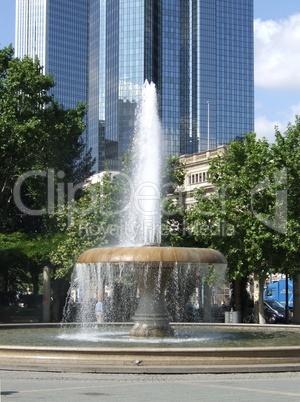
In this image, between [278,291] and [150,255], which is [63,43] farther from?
[150,255]

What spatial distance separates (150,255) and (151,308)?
264 cm

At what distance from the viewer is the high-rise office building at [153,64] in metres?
175

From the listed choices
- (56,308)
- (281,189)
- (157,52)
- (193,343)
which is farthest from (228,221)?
(157,52)

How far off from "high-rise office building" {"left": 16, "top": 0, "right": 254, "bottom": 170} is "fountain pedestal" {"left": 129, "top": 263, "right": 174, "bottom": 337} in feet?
475

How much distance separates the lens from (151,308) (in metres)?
23.0

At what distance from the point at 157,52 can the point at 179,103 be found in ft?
41.3

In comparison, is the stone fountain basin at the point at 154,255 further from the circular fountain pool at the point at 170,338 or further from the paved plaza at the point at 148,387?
the paved plaza at the point at 148,387

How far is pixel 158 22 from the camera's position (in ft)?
593

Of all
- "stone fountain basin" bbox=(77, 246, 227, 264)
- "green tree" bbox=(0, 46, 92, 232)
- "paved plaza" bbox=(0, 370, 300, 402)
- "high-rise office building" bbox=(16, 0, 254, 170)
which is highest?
"high-rise office building" bbox=(16, 0, 254, 170)

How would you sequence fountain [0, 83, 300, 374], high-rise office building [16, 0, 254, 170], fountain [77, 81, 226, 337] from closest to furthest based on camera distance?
fountain [0, 83, 300, 374] → fountain [77, 81, 226, 337] → high-rise office building [16, 0, 254, 170]

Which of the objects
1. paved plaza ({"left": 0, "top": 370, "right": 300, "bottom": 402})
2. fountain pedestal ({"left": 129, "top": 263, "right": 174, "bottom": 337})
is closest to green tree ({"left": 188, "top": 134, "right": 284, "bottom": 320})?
fountain pedestal ({"left": 129, "top": 263, "right": 174, "bottom": 337})

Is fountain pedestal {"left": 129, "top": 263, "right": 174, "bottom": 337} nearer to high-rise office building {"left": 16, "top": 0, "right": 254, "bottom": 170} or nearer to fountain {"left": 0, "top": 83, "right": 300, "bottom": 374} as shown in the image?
fountain {"left": 0, "top": 83, "right": 300, "bottom": 374}

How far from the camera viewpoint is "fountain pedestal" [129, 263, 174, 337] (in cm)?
2280

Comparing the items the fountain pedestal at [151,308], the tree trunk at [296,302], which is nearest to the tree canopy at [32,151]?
the tree trunk at [296,302]
